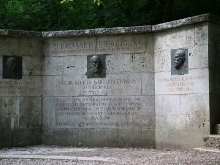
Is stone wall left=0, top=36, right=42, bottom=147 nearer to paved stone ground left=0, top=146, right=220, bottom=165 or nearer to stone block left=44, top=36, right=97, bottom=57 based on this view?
stone block left=44, top=36, right=97, bottom=57

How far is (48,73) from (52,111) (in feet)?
3.63

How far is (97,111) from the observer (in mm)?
10047

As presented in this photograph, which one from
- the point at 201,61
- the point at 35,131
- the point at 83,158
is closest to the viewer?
the point at 83,158

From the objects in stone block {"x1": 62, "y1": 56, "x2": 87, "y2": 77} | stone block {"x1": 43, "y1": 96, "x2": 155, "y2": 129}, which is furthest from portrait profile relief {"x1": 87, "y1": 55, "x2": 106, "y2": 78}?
stone block {"x1": 43, "y1": 96, "x2": 155, "y2": 129}

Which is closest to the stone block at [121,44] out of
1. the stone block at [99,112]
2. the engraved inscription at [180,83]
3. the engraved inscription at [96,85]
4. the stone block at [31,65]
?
the engraved inscription at [96,85]

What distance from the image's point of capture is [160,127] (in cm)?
949

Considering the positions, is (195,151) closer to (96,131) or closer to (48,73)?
(96,131)

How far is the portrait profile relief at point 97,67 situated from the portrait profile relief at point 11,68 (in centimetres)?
203

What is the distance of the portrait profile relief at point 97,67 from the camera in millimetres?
10047

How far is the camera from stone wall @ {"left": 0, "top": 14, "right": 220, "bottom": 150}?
9086mm

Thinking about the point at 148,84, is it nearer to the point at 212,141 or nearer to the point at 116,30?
the point at 116,30

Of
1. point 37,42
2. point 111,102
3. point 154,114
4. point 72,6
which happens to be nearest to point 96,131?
point 111,102

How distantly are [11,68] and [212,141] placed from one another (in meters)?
5.70

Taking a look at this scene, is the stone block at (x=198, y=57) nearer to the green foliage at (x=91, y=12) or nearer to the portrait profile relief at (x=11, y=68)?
the green foliage at (x=91, y=12)
